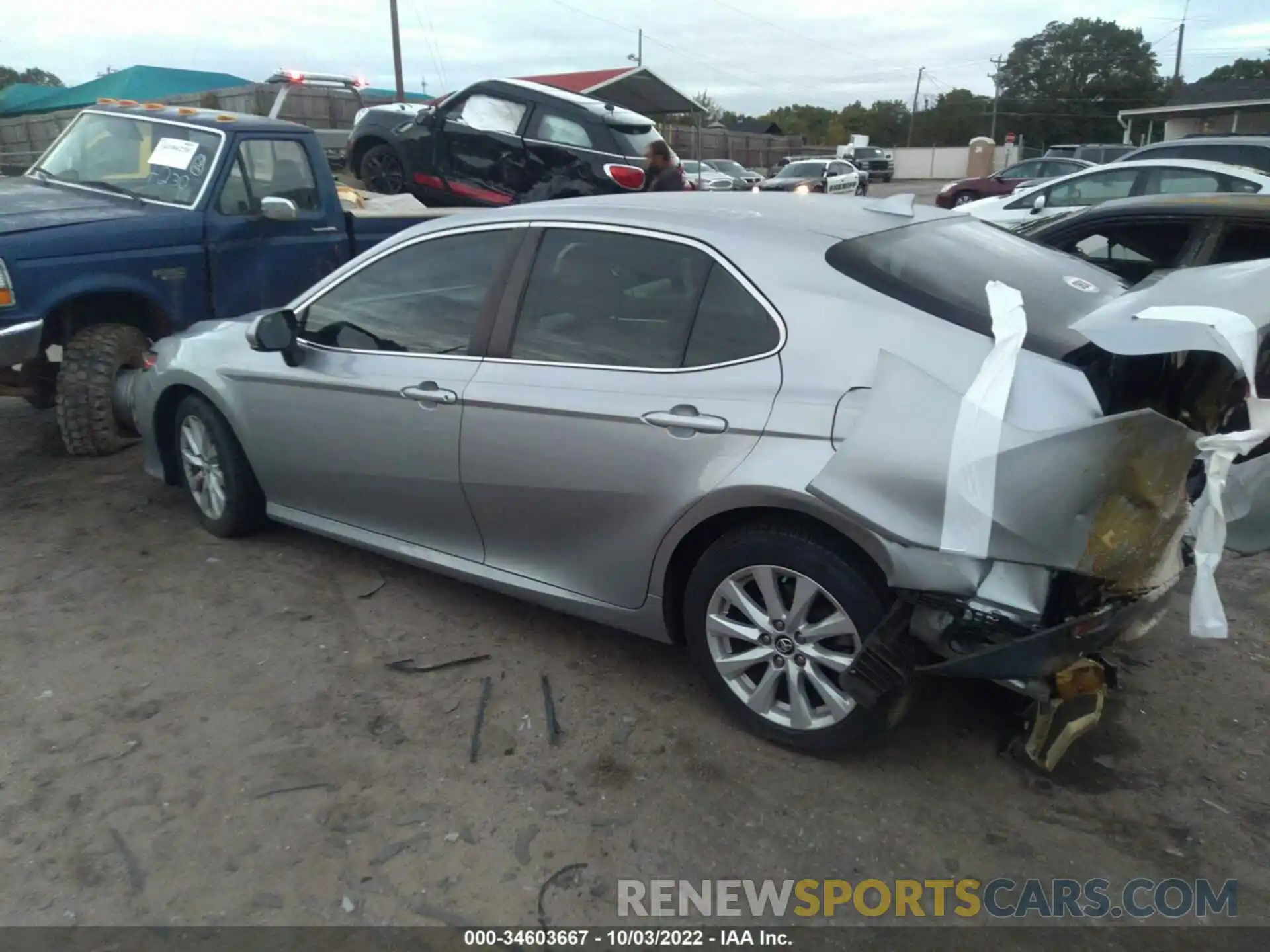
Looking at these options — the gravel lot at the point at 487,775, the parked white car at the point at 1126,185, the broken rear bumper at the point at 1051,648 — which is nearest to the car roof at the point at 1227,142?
the parked white car at the point at 1126,185

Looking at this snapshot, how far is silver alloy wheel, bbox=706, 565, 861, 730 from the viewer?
297cm

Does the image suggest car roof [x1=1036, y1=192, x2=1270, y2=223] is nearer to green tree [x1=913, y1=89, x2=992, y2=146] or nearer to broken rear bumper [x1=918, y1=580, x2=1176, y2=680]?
broken rear bumper [x1=918, y1=580, x2=1176, y2=680]

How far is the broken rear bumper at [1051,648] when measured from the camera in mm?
2531

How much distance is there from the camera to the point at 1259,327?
8.55 ft

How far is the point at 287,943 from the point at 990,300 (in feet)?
8.55

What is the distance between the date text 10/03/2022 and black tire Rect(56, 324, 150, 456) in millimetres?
4395

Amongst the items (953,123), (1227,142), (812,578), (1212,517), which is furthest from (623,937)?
(953,123)

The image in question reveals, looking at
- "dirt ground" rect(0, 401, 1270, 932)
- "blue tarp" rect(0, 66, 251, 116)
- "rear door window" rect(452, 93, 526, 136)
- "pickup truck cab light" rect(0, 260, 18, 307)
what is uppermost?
"blue tarp" rect(0, 66, 251, 116)

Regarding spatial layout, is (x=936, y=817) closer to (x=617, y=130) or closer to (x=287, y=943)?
(x=287, y=943)

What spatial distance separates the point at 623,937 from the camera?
8.33 feet

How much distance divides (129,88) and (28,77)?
5203 cm

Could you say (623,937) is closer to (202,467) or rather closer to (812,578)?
(812,578)

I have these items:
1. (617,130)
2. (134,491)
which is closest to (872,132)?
(617,130)

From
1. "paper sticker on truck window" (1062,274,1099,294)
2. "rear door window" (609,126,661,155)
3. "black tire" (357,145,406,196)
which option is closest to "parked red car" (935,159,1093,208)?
"rear door window" (609,126,661,155)
